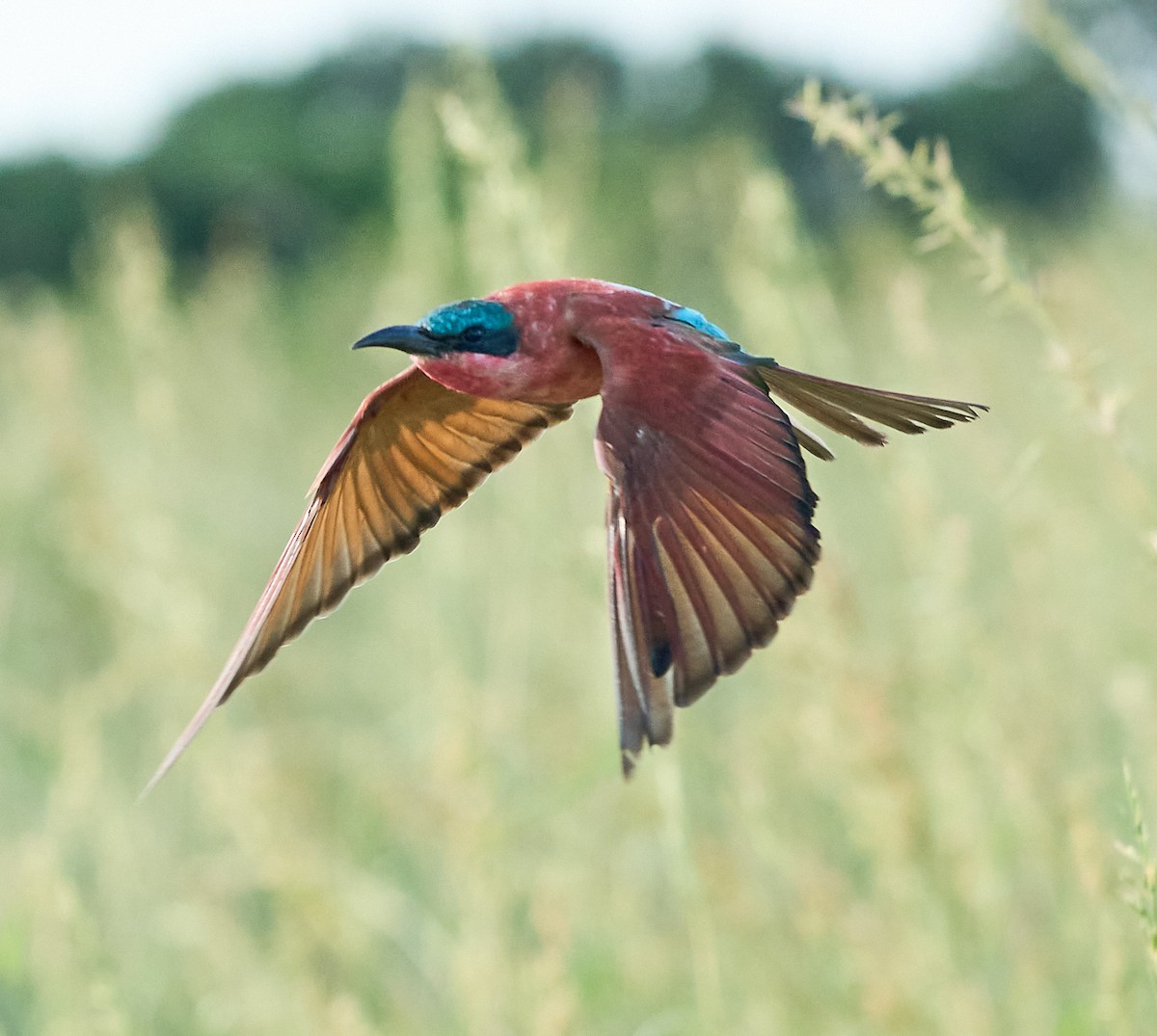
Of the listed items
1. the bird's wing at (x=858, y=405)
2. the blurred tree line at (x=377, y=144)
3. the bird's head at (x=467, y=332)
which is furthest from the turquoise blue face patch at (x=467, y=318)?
the blurred tree line at (x=377, y=144)

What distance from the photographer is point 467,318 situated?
0.76 metres

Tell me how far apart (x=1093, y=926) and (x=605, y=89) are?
12.2m

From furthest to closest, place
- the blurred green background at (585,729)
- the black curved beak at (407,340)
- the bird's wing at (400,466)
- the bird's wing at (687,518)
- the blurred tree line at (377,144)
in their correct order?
the blurred tree line at (377,144)
the blurred green background at (585,729)
the bird's wing at (400,466)
the black curved beak at (407,340)
the bird's wing at (687,518)

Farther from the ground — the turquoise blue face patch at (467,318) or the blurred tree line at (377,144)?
the blurred tree line at (377,144)

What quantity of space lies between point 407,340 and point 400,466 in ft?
0.72

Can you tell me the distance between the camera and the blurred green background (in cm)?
134

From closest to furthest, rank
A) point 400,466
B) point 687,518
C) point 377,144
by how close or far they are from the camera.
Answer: point 687,518, point 400,466, point 377,144

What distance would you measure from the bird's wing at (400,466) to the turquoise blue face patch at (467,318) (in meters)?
0.15

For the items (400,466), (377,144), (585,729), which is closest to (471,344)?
(400,466)

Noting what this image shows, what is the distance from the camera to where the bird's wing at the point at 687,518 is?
0.61m

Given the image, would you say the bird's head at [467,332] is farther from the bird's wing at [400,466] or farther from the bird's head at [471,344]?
the bird's wing at [400,466]

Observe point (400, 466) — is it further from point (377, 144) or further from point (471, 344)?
point (377, 144)

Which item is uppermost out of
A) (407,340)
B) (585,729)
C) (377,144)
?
(377,144)

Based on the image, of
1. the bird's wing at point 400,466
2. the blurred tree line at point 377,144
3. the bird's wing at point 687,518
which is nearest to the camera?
the bird's wing at point 687,518
